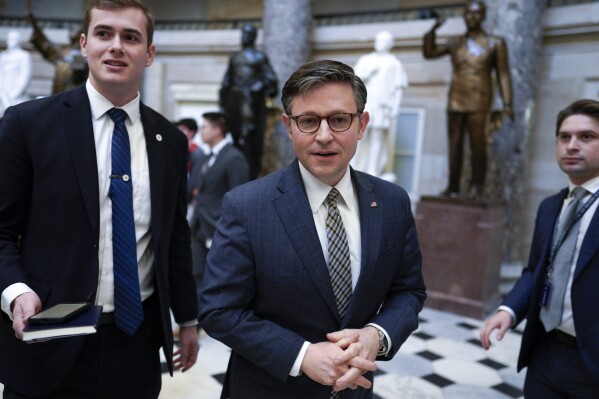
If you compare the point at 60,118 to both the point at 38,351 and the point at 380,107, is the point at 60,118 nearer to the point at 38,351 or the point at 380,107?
the point at 38,351

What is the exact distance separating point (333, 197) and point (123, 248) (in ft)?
2.26

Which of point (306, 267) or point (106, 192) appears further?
point (106, 192)

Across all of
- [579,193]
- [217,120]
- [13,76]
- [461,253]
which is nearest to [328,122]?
[579,193]

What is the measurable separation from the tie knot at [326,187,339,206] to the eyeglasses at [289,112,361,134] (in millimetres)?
198

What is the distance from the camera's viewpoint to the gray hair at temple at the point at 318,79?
4.29 ft

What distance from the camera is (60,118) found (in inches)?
60.7

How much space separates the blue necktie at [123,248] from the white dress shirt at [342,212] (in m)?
0.58

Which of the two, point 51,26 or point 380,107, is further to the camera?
point 51,26

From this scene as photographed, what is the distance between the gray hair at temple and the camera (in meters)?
1.31

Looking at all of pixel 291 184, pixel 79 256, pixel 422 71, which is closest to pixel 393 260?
pixel 291 184

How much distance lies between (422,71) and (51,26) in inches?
350

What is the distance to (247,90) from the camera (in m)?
6.71

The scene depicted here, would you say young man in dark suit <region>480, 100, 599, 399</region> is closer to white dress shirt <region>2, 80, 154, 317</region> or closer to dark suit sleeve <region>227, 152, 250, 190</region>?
white dress shirt <region>2, 80, 154, 317</region>

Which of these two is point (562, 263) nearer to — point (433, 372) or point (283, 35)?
point (433, 372)
